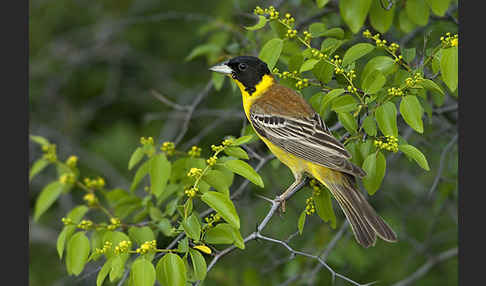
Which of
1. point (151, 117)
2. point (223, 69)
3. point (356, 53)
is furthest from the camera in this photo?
point (151, 117)

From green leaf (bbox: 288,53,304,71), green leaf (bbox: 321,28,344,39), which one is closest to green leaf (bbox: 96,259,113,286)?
green leaf (bbox: 288,53,304,71)

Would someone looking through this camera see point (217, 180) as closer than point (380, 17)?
Yes

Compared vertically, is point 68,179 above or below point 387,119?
below

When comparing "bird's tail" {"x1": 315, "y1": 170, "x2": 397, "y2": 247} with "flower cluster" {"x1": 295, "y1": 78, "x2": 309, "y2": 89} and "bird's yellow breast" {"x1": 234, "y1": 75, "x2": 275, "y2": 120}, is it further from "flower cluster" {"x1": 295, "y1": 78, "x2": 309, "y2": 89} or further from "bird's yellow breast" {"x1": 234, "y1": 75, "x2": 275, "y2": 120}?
"bird's yellow breast" {"x1": 234, "y1": 75, "x2": 275, "y2": 120}

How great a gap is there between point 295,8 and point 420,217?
10.2ft

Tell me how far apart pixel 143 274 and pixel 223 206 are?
24.7 inches

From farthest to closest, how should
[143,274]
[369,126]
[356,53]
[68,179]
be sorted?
[68,179], [356,53], [369,126], [143,274]

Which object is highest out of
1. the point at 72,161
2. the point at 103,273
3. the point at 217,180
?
the point at 217,180

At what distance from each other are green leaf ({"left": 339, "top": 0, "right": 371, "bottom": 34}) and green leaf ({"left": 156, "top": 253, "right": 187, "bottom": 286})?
7.38 ft

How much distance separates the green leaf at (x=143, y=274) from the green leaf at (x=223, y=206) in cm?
53

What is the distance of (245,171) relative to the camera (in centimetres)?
374

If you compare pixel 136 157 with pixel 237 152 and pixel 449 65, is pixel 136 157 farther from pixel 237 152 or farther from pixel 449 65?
pixel 449 65

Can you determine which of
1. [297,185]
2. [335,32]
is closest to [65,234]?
[297,185]

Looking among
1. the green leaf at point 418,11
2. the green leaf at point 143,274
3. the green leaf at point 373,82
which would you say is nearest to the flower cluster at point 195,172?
the green leaf at point 143,274
